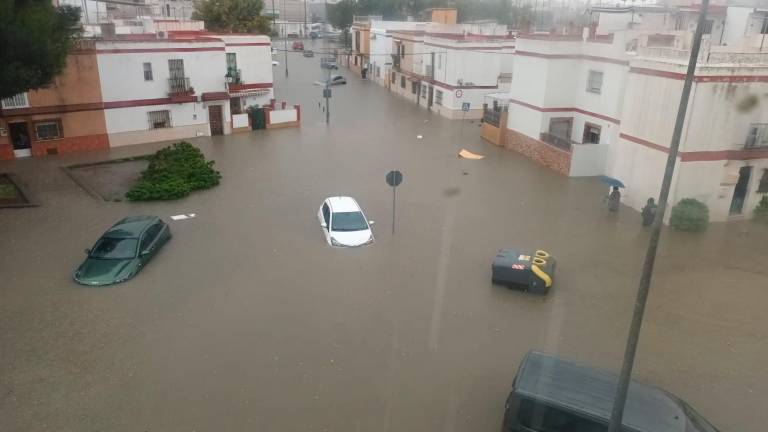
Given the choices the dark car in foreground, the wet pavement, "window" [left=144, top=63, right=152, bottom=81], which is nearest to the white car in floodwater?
the wet pavement

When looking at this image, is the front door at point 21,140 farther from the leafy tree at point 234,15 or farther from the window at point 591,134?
the window at point 591,134

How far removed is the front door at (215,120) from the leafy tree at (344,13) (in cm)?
4728

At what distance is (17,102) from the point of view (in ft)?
64.5

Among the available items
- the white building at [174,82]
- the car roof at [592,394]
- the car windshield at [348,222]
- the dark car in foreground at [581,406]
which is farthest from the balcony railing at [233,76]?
the dark car in foreground at [581,406]

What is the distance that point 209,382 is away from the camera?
26.0 ft

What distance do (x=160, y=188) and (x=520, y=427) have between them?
13.1 metres

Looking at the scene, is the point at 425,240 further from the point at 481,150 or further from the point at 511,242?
the point at 481,150

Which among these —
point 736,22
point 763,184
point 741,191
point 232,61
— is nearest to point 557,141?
point 741,191

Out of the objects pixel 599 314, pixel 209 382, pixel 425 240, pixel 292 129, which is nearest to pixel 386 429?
pixel 209 382

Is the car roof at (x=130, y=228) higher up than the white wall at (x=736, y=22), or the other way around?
the white wall at (x=736, y=22)

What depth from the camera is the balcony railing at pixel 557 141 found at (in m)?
20.0

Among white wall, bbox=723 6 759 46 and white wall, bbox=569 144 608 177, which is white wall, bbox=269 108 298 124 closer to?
white wall, bbox=569 144 608 177

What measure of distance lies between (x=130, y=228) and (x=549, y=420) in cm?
961

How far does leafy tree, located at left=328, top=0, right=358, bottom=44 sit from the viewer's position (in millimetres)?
70562
